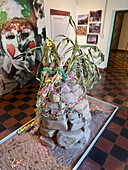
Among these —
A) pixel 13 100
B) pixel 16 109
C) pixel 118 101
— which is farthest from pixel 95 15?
pixel 16 109

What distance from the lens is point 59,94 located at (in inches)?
62.9

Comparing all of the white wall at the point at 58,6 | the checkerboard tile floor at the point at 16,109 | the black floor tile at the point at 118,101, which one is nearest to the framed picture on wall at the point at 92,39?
the white wall at the point at 58,6

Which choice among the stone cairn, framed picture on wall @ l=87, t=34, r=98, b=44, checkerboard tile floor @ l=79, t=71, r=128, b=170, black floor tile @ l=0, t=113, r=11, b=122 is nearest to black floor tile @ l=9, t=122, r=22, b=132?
black floor tile @ l=0, t=113, r=11, b=122

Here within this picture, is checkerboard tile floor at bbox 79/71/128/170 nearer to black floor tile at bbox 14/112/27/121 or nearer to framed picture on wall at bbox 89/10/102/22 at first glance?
black floor tile at bbox 14/112/27/121

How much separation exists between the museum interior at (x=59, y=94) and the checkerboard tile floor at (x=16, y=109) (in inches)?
0.6

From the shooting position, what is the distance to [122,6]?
3.80m

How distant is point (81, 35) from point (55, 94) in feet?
13.2

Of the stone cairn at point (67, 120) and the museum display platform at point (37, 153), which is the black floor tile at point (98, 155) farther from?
the stone cairn at point (67, 120)

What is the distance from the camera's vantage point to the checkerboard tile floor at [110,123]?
Answer: 5.20 feet

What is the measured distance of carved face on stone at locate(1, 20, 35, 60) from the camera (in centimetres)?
284

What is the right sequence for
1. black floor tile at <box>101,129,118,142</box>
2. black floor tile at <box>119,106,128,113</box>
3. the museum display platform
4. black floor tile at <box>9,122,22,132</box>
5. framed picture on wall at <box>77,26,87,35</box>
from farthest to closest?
framed picture on wall at <box>77,26,87,35</box> < black floor tile at <box>119,106,128,113</box> < black floor tile at <box>9,122,22,132</box> < black floor tile at <box>101,129,118,142</box> < the museum display platform

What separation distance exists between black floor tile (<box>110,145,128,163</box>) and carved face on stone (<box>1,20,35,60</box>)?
9.25 feet

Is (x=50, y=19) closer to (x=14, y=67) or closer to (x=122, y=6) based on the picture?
(x=14, y=67)

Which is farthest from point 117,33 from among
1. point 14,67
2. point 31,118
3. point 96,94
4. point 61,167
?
point 61,167
